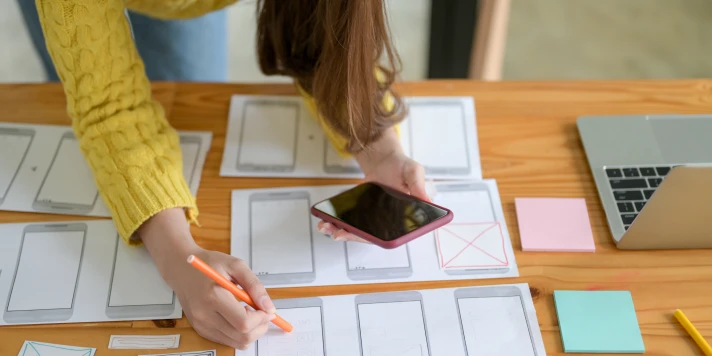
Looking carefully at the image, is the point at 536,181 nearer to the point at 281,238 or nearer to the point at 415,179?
the point at 415,179

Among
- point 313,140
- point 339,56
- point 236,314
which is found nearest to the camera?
point 236,314

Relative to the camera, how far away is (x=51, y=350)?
0.66 meters

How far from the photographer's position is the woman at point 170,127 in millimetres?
→ 671

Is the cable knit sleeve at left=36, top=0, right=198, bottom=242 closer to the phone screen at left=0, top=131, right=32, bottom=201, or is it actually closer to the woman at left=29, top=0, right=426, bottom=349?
the woman at left=29, top=0, right=426, bottom=349

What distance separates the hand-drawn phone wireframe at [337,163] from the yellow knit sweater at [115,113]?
0.18 metres

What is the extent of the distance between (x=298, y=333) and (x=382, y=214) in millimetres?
155

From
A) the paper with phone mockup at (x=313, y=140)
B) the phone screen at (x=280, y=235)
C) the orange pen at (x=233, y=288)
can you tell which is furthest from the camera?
the paper with phone mockup at (x=313, y=140)

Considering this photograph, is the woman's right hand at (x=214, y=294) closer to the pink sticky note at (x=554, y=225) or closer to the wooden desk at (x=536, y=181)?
the wooden desk at (x=536, y=181)

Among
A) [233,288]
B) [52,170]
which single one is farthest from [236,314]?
[52,170]

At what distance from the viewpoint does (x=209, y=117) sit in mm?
896

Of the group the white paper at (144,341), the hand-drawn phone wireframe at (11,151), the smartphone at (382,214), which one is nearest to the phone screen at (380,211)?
the smartphone at (382,214)

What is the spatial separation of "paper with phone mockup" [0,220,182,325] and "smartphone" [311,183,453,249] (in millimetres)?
194

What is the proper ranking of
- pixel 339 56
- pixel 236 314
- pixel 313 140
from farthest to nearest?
pixel 313 140, pixel 339 56, pixel 236 314

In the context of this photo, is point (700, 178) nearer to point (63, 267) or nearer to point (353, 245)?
point (353, 245)
